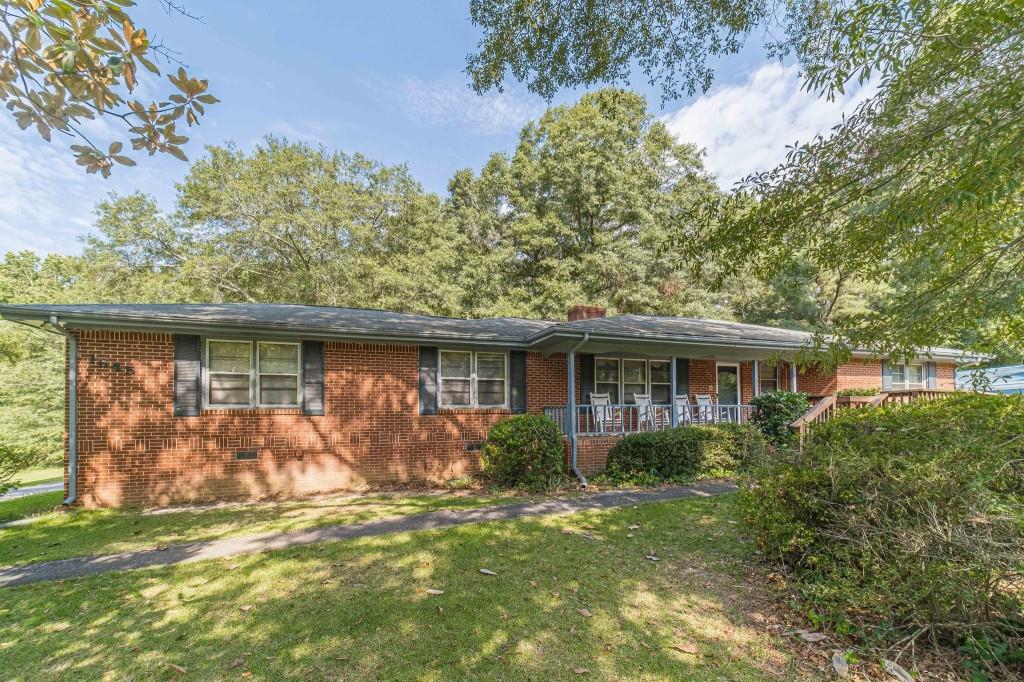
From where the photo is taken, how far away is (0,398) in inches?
816

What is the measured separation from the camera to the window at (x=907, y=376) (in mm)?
15008

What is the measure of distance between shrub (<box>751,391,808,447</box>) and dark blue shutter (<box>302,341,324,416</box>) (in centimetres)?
1010

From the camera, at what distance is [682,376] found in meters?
12.1

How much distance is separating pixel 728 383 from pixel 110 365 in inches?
564

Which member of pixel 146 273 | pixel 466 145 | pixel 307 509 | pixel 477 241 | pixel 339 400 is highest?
pixel 466 145

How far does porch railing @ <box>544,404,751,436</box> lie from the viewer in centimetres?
995

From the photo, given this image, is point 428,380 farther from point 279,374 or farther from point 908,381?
point 908,381

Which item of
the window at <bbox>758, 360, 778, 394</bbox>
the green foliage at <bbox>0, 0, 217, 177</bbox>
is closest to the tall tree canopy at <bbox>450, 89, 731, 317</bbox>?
the window at <bbox>758, 360, 778, 394</bbox>

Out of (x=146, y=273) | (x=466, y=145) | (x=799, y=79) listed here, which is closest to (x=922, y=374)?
(x=799, y=79)

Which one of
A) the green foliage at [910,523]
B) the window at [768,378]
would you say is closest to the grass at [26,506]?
the green foliage at [910,523]

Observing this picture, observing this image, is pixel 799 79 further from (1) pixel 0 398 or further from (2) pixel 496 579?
(1) pixel 0 398

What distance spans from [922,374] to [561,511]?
54.0 ft

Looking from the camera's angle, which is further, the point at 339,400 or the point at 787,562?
the point at 339,400

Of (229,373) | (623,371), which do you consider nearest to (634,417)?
(623,371)
